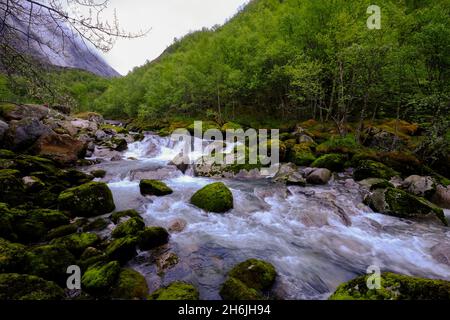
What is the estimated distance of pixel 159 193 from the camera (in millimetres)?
11211

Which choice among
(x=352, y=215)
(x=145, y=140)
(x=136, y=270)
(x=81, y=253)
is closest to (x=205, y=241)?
(x=136, y=270)

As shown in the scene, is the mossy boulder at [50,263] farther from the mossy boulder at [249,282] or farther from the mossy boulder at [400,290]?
the mossy boulder at [400,290]

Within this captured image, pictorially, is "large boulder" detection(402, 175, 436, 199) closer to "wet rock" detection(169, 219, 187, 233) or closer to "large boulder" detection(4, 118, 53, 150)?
"wet rock" detection(169, 219, 187, 233)

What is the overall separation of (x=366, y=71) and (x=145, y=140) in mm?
18109

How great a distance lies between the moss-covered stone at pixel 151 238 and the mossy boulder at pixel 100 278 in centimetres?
135

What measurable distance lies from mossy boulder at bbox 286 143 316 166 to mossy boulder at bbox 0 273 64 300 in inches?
550

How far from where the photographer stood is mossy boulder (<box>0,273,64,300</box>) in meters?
4.41

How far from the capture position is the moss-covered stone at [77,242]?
6395 mm

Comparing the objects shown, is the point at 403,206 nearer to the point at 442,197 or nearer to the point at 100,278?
the point at 442,197

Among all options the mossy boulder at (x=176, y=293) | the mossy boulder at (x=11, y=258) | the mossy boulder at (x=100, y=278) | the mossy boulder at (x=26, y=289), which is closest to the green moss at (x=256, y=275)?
the mossy boulder at (x=176, y=293)

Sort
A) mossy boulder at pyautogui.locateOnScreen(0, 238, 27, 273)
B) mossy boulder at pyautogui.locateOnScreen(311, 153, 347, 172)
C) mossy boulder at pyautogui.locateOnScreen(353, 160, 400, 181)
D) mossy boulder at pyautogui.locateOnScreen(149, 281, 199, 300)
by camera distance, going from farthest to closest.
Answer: mossy boulder at pyautogui.locateOnScreen(311, 153, 347, 172)
mossy boulder at pyautogui.locateOnScreen(353, 160, 400, 181)
mossy boulder at pyautogui.locateOnScreen(0, 238, 27, 273)
mossy boulder at pyautogui.locateOnScreen(149, 281, 199, 300)

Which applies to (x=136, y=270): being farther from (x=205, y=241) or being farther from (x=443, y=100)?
(x=443, y=100)

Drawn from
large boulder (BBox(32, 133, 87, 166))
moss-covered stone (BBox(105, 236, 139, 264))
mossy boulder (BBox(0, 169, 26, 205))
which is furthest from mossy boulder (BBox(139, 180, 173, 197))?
large boulder (BBox(32, 133, 87, 166))

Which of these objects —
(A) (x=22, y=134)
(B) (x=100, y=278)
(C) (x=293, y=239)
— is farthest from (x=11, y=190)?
(C) (x=293, y=239)
